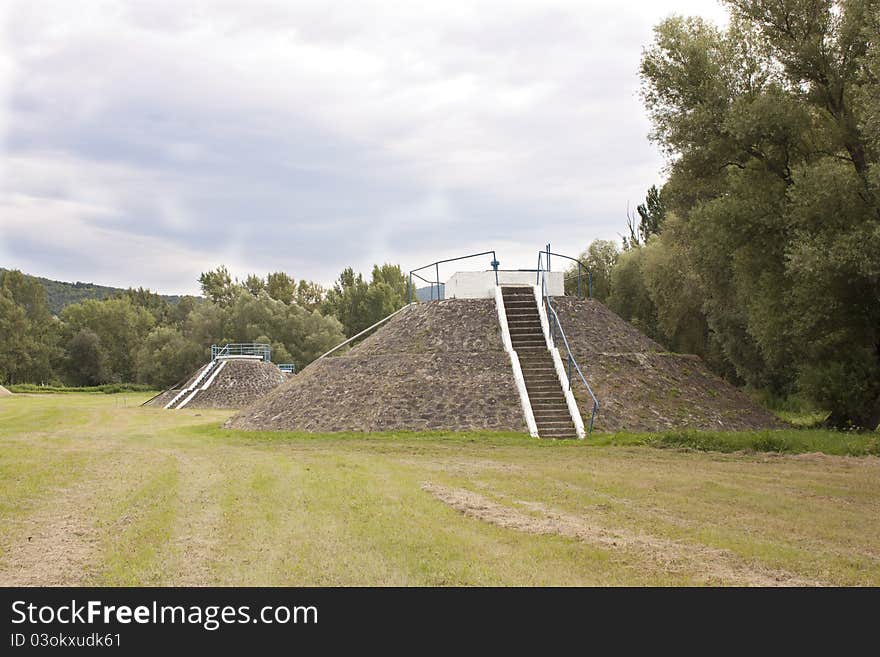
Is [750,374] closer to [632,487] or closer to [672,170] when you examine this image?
[672,170]

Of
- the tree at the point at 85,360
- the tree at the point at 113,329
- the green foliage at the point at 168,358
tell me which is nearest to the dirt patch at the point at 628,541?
the green foliage at the point at 168,358

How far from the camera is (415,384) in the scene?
2494cm

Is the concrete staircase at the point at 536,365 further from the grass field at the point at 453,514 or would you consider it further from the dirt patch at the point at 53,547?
the dirt patch at the point at 53,547

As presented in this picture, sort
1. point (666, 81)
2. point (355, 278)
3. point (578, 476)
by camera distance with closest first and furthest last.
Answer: point (578, 476)
point (666, 81)
point (355, 278)

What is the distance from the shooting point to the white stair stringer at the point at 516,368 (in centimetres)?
2225

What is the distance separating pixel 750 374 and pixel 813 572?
1180 inches

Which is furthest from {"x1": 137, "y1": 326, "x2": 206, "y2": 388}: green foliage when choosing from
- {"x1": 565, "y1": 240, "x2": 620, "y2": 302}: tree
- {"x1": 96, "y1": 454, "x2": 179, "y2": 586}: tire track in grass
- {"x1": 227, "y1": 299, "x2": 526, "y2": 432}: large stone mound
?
{"x1": 96, "y1": 454, "x2": 179, "y2": 586}: tire track in grass

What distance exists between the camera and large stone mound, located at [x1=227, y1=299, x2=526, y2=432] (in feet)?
76.5

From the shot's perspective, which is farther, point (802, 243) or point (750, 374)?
point (750, 374)

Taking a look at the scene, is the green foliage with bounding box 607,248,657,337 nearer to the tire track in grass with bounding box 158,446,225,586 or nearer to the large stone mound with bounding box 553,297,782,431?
the large stone mound with bounding box 553,297,782,431

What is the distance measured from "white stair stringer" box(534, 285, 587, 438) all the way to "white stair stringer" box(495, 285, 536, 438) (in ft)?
3.72

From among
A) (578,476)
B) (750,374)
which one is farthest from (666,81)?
(750,374)

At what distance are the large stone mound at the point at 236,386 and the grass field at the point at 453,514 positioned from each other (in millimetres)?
35432
